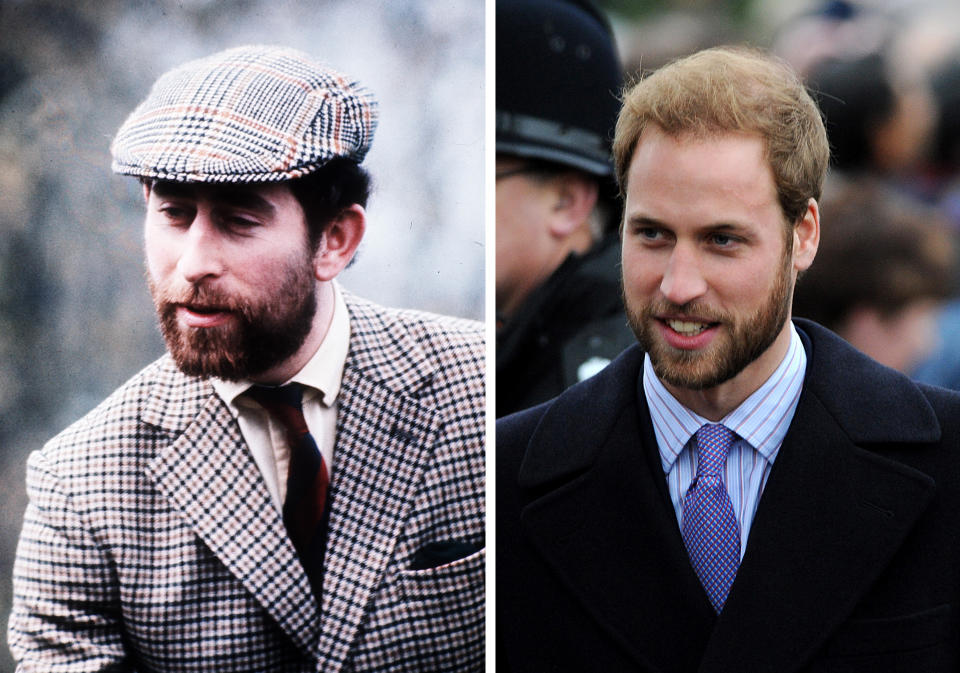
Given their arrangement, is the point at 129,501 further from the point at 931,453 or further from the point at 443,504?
the point at 931,453

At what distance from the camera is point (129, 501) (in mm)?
3430

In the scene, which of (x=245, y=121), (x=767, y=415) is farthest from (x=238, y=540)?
(x=767, y=415)

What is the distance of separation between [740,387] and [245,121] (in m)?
1.77

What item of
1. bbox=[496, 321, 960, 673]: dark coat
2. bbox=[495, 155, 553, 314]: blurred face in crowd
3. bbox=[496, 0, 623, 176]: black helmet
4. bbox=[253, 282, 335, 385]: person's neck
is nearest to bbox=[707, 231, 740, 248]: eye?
bbox=[496, 321, 960, 673]: dark coat

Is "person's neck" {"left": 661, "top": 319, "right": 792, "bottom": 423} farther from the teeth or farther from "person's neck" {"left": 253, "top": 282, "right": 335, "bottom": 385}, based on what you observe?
"person's neck" {"left": 253, "top": 282, "right": 335, "bottom": 385}

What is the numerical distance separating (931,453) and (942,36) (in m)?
1.35

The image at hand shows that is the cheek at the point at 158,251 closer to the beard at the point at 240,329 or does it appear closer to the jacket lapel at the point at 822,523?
the beard at the point at 240,329

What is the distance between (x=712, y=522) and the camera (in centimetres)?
322

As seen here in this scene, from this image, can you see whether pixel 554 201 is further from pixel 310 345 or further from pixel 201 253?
pixel 201 253

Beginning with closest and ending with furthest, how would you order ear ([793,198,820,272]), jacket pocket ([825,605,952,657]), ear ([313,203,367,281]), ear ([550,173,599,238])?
jacket pocket ([825,605,952,657]) < ear ([793,198,820,272]) < ear ([313,203,367,281]) < ear ([550,173,599,238])

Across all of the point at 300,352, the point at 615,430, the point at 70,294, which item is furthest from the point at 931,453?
the point at 70,294

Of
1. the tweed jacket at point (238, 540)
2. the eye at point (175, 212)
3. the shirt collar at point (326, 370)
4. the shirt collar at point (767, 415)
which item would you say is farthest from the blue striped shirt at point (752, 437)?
the eye at point (175, 212)

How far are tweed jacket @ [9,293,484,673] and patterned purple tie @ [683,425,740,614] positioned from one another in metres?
0.72

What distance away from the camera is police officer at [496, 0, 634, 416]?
3590 millimetres
